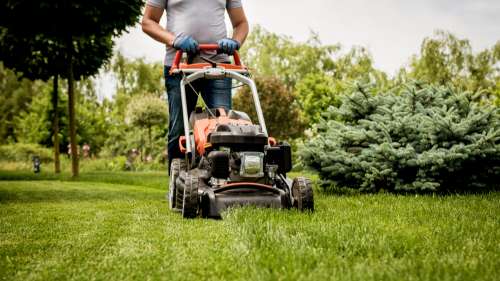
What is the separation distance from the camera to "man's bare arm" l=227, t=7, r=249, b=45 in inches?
200

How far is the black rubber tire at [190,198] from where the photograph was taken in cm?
379

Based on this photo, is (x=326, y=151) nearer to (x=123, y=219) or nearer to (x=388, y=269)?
(x=123, y=219)

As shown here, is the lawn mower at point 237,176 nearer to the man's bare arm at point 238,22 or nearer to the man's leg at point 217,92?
the man's leg at point 217,92

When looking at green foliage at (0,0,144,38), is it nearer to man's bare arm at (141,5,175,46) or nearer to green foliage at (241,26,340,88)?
man's bare arm at (141,5,175,46)

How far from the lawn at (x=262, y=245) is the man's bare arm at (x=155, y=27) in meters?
1.31

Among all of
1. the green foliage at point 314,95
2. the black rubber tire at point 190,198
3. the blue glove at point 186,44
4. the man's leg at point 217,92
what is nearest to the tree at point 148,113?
the green foliage at point 314,95

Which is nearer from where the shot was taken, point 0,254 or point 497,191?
point 0,254

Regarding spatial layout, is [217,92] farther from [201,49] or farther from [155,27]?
[155,27]

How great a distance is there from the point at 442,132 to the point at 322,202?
138 centimetres

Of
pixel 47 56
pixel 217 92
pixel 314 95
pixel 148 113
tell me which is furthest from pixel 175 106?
pixel 314 95

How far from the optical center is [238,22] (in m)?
5.16

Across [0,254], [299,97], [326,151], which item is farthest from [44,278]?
[299,97]

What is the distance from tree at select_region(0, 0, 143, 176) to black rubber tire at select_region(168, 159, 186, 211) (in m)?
4.91

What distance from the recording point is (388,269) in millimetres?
2092
